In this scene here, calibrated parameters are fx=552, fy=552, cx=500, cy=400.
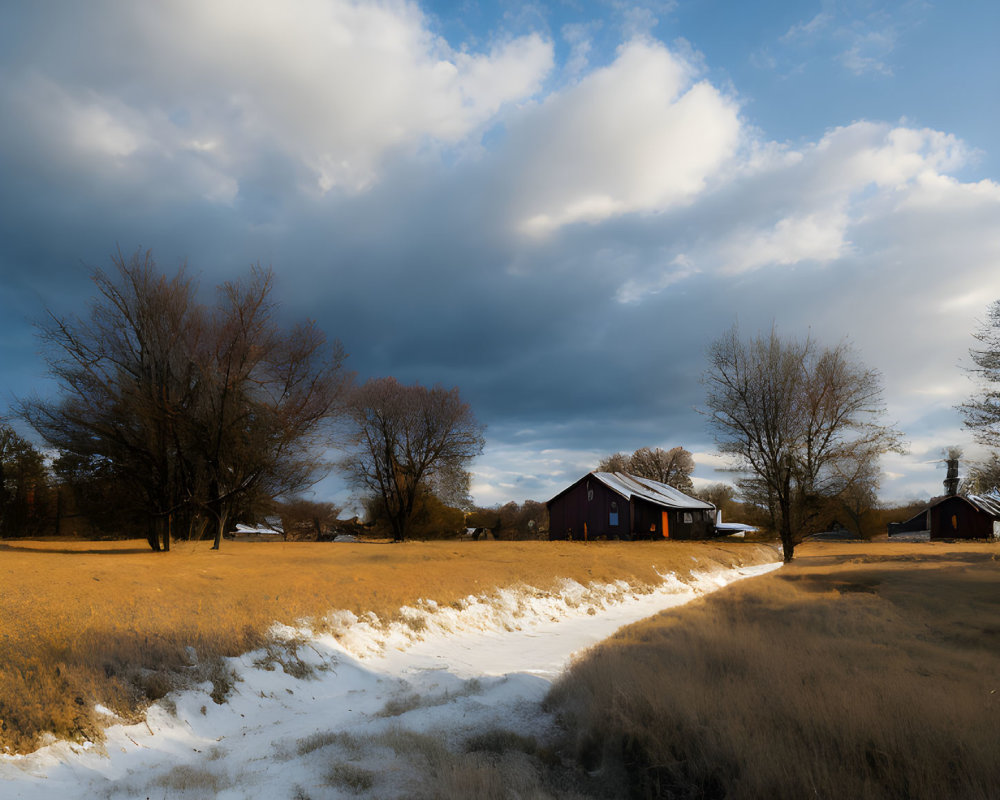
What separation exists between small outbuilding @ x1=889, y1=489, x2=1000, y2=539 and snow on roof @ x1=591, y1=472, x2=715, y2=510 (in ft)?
67.6

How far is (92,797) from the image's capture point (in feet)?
16.3

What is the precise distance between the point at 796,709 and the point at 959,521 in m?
60.5

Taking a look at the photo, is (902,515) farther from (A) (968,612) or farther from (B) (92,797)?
(B) (92,797)

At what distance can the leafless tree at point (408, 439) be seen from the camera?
3706cm

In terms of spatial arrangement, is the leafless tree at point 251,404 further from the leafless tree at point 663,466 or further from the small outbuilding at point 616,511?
the leafless tree at point 663,466

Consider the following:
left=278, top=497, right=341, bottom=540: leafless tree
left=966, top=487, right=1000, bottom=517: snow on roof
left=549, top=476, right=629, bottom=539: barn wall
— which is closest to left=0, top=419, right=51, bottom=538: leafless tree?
left=278, top=497, right=341, bottom=540: leafless tree

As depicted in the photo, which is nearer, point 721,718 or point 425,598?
point 721,718

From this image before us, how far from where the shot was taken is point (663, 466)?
3095 inches

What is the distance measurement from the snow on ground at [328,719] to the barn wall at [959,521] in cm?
5492

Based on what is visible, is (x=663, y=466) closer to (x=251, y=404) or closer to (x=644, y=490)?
(x=644, y=490)

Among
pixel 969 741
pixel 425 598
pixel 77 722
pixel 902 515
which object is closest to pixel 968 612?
pixel 969 741

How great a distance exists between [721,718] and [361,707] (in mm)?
4852

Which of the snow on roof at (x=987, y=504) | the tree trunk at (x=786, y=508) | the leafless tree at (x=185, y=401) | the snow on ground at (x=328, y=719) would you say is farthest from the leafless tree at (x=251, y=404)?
the snow on roof at (x=987, y=504)

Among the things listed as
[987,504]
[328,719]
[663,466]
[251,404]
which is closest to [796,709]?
[328,719]
